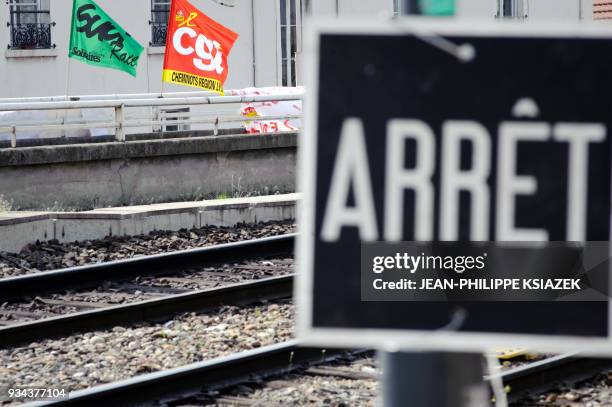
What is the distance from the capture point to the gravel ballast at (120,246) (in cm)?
1159

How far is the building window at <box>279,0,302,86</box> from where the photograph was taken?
1041 inches

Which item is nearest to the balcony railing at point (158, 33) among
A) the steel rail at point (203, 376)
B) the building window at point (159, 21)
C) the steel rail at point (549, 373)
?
the building window at point (159, 21)

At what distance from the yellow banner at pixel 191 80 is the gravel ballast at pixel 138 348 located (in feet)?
29.7

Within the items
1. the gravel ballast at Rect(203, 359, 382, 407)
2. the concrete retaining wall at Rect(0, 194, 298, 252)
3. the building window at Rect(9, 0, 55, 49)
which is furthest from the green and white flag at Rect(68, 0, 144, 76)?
the gravel ballast at Rect(203, 359, 382, 407)

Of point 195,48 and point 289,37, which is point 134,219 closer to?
point 195,48

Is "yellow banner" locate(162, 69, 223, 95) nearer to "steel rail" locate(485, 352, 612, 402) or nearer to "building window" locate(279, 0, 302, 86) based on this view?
"building window" locate(279, 0, 302, 86)

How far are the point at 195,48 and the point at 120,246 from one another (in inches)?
251

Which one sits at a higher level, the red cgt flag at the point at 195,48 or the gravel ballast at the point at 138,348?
the red cgt flag at the point at 195,48

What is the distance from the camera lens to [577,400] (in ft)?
21.7

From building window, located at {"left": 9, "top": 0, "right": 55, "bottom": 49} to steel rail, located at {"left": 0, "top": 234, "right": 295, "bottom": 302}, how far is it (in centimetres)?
1189

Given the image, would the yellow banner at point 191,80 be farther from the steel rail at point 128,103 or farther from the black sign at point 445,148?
the black sign at point 445,148

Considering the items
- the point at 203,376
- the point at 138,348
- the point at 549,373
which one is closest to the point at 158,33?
the point at 138,348

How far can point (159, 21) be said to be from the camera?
24859 mm

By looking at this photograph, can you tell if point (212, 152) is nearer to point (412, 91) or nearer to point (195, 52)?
point (195, 52)
